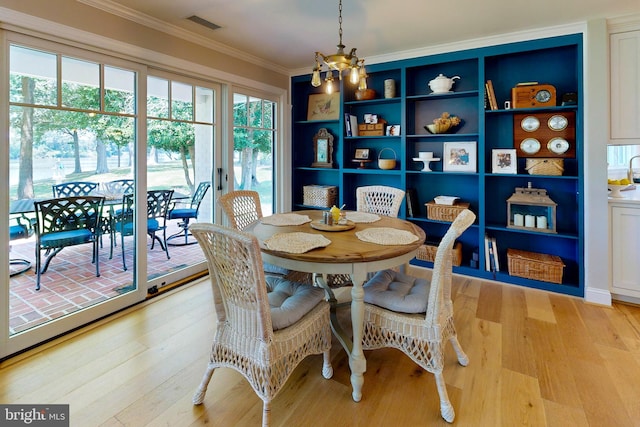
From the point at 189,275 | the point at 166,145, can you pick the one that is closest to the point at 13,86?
the point at 166,145

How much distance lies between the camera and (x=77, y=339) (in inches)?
95.0

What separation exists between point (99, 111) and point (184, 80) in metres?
0.97

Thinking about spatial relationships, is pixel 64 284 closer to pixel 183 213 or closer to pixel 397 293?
pixel 183 213

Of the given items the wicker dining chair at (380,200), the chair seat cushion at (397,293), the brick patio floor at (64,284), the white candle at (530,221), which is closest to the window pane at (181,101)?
the brick patio floor at (64,284)

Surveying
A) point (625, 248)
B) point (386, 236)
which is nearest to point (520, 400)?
point (386, 236)

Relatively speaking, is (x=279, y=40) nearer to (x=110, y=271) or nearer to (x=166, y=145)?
(x=166, y=145)

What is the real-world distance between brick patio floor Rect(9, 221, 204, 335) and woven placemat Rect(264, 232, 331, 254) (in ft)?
5.74

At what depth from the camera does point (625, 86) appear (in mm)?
2906

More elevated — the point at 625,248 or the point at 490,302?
the point at 625,248

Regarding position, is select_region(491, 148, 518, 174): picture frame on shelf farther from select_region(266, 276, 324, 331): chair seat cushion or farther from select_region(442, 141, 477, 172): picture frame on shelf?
select_region(266, 276, 324, 331): chair seat cushion

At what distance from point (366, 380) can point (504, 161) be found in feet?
8.90

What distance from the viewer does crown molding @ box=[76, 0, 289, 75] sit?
2596 millimetres

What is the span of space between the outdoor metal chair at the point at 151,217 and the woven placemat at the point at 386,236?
212 cm

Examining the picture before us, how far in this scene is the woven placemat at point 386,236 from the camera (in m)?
1.96
